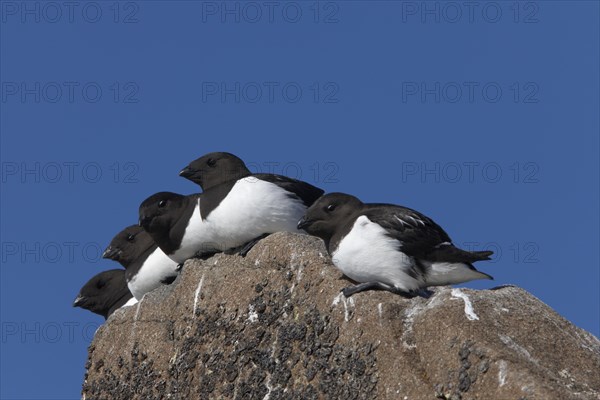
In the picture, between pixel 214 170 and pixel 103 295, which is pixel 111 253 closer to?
pixel 103 295

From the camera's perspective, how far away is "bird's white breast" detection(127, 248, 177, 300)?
13508 millimetres

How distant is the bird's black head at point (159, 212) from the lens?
13203mm

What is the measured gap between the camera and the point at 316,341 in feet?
34.1

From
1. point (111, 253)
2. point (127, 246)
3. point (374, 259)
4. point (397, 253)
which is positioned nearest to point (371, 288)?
point (374, 259)

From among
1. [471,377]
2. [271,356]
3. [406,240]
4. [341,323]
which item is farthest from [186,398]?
[471,377]

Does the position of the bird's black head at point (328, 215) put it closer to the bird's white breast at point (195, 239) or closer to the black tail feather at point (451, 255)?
the black tail feather at point (451, 255)

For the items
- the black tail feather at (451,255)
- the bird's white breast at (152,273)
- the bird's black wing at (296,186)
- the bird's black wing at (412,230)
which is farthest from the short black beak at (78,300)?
the black tail feather at (451,255)

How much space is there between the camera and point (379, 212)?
11.0 metres

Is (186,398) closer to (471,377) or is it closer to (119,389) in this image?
(119,389)

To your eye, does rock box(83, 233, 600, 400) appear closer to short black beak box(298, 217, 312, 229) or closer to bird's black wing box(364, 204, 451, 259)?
short black beak box(298, 217, 312, 229)

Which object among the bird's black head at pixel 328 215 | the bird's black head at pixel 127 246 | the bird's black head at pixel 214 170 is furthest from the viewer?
the bird's black head at pixel 127 246

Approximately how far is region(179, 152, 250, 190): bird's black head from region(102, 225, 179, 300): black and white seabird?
3.35 feet

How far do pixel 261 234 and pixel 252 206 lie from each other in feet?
1.07

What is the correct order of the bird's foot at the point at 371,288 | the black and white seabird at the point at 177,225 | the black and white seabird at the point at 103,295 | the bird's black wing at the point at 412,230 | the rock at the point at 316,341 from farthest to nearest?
1. the black and white seabird at the point at 103,295
2. the black and white seabird at the point at 177,225
3. the bird's black wing at the point at 412,230
4. the bird's foot at the point at 371,288
5. the rock at the point at 316,341
